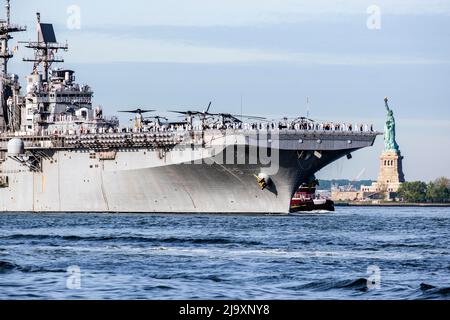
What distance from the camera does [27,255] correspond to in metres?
36.6

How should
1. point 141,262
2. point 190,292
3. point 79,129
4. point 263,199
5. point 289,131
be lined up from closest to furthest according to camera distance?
point 190,292 < point 141,262 < point 289,131 < point 263,199 < point 79,129

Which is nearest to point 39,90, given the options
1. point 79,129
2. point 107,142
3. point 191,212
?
point 79,129

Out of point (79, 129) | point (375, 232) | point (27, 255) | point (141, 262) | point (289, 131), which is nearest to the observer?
point (141, 262)

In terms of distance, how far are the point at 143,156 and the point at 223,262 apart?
1499 inches

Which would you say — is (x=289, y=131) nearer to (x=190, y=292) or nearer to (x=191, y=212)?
(x=191, y=212)

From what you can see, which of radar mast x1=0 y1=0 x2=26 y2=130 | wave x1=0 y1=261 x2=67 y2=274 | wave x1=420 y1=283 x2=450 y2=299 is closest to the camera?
wave x1=420 y1=283 x2=450 y2=299

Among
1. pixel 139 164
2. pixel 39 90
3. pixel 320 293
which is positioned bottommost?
pixel 320 293

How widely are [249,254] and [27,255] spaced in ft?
24.7

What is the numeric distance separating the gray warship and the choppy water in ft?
43.0

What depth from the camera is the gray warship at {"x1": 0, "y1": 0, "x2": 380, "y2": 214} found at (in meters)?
66.6

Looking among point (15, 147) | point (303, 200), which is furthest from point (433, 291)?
point (303, 200)

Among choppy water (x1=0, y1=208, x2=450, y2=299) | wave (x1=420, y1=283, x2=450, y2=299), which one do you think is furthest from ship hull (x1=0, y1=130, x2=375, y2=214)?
wave (x1=420, y1=283, x2=450, y2=299)

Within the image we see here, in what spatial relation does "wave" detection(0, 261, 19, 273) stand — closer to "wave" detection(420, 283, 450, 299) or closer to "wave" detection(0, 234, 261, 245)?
"wave" detection(0, 234, 261, 245)

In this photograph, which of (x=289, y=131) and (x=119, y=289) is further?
(x=289, y=131)
